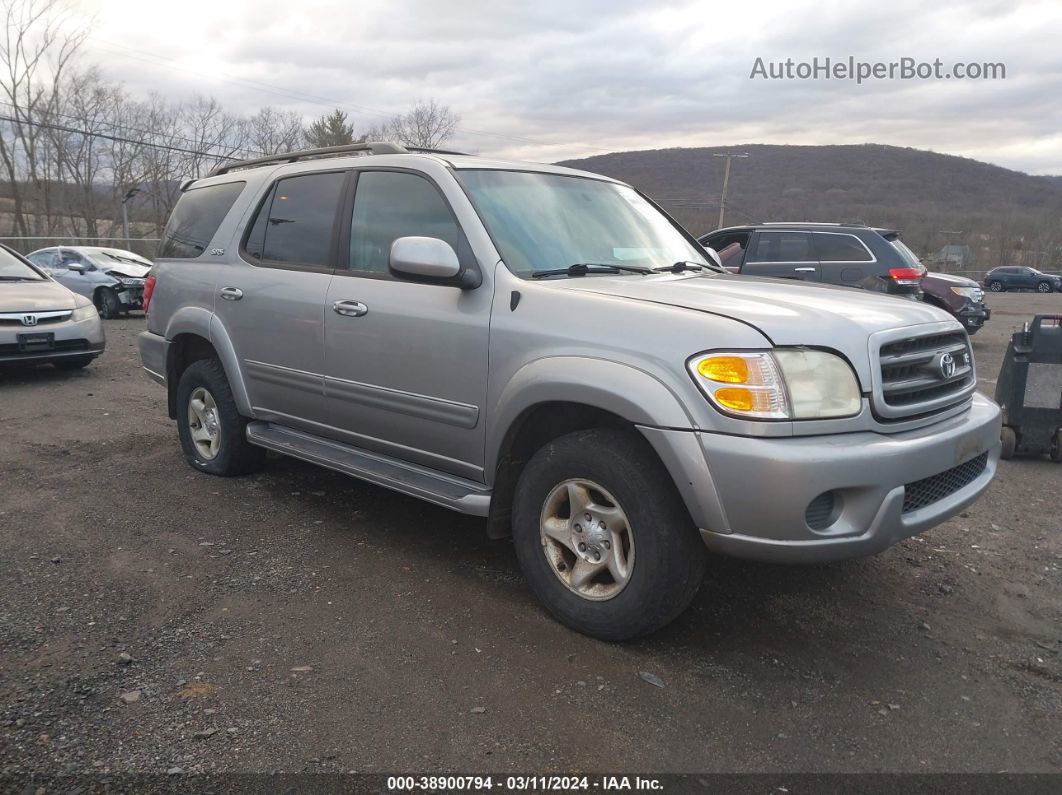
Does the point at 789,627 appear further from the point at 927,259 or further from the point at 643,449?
the point at 927,259

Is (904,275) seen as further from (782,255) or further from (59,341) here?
(59,341)

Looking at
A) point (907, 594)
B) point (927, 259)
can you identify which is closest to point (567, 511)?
point (907, 594)

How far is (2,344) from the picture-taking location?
27.6ft

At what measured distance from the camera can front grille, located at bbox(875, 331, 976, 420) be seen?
298 cm

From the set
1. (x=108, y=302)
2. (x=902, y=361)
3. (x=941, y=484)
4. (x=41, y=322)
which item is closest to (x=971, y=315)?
(x=941, y=484)

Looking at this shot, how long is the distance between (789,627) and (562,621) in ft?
3.10

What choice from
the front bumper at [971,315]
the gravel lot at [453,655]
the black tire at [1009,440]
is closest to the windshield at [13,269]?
the gravel lot at [453,655]

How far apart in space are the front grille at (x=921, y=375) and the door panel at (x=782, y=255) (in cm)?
775

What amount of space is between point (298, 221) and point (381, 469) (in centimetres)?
159

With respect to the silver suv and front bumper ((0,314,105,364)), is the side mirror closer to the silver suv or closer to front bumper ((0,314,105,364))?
the silver suv

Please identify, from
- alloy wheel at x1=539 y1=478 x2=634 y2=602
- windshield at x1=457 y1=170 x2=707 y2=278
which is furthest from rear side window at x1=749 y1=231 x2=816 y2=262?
alloy wheel at x1=539 y1=478 x2=634 y2=602

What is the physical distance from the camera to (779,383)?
2.79m

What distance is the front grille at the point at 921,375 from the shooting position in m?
2.98

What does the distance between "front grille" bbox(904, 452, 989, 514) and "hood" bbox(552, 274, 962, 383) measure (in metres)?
0.48
